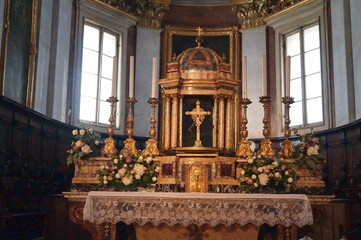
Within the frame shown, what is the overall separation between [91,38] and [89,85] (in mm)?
1202

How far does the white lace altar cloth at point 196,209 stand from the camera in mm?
6336

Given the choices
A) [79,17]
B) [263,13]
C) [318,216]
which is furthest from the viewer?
[263,13]

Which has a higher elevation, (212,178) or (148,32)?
(148,32)

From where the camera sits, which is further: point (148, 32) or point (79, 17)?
point (148, 32)

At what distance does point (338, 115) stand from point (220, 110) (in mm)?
3268

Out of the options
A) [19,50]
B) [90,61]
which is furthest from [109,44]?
[19,50]

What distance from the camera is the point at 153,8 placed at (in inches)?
515

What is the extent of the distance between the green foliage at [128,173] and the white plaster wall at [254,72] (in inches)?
205

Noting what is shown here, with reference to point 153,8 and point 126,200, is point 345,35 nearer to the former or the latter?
point 153,8

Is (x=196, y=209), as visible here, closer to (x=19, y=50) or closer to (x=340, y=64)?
(x=19, y=50)

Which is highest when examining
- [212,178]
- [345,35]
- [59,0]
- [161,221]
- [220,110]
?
[59,0]

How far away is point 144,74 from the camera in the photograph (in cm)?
1262

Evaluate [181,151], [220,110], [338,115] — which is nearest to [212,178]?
[181,151]

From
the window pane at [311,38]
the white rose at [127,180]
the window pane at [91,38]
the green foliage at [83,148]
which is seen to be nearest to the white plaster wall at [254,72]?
the window pane at [311,38]
